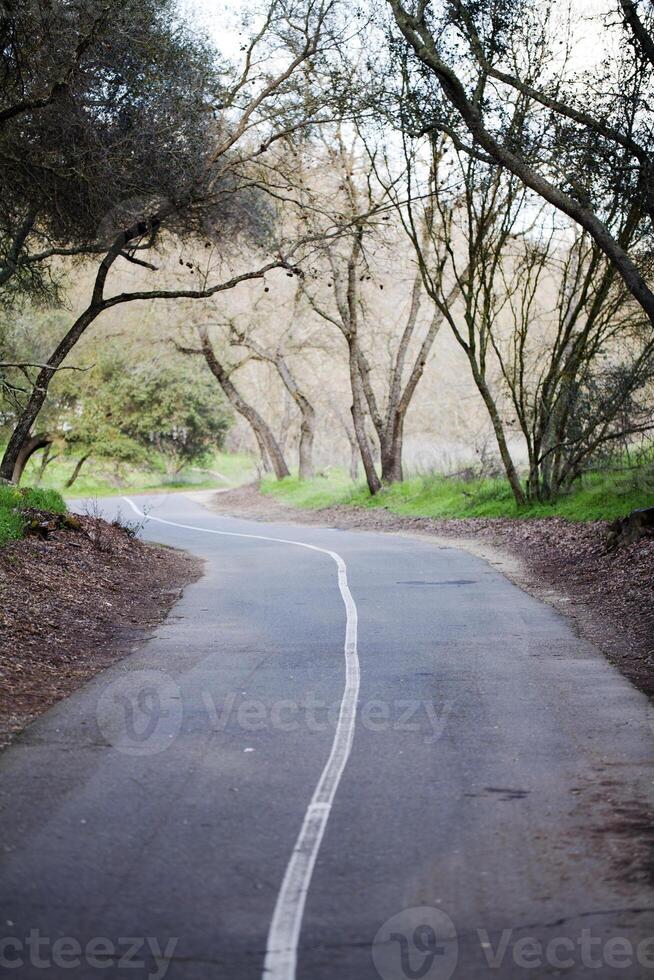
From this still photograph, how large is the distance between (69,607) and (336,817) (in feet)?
23.8

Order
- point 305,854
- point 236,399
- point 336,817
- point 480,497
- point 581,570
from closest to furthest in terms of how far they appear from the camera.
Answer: point 305,854 → point 336,817 → point 581,570 → point 480,497 → point 236,399

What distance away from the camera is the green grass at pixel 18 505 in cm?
1467

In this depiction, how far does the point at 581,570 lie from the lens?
1608 centimetres

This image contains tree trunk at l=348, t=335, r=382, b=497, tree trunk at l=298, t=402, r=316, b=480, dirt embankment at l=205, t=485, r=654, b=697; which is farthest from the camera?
tree trunk at l=298, t=402, r=316, b=480

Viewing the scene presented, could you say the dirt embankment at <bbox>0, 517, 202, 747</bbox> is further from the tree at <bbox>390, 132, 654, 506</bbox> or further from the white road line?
the tree at <bbox>390, 132, 654, 506</bbox>

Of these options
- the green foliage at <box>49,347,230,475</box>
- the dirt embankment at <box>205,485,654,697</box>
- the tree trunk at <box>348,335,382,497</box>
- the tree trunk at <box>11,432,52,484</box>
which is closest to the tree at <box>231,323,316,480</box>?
the tree trunk at <box>348,335,382,497</box>

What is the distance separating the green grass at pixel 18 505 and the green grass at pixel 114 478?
35.4m

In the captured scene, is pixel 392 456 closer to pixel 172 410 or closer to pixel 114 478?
pixel 172 410

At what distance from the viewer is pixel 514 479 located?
80.6 ft

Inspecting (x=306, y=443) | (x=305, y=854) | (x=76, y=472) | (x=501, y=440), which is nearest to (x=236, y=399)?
(x=306, y=443)

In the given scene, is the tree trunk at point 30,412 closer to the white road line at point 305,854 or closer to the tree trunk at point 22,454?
the tree trunk at point 22,454

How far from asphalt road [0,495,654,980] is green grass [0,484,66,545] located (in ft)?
15.4

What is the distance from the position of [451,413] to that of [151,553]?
136 ft

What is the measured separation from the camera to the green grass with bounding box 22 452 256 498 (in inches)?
2244
